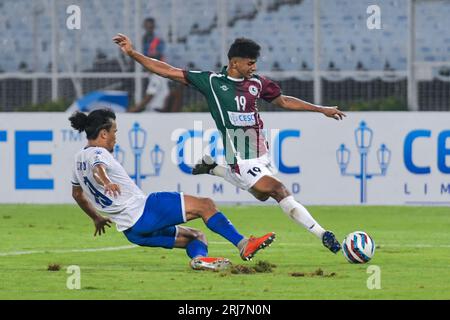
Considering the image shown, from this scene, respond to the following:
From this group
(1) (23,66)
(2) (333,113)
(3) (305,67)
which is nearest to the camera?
(2) (333,113)

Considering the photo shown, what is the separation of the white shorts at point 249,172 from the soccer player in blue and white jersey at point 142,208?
992 millimetres

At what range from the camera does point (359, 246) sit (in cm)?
1170

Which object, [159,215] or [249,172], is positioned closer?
[159,215]

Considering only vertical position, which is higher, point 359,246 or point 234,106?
point 234,106

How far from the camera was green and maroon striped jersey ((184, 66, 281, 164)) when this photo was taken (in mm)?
12484

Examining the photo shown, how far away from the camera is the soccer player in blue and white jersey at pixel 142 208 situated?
1116 centimetres

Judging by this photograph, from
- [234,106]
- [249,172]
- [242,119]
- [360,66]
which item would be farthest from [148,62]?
[360,66]

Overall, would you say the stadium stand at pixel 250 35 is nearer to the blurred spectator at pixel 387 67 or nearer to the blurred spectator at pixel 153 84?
the blurred spectator at pixel 387 67

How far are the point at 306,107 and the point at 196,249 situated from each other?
6.73 feet

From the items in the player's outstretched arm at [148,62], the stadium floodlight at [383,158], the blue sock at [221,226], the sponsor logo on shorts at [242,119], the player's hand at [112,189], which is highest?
the player's outstretched arm at [148,62]

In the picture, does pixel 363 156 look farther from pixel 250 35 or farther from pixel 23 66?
pixel 23 66

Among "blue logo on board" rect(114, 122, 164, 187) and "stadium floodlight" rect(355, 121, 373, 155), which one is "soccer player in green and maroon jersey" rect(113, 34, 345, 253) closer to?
"stadium floodlight" rect(355, 121, 373, 155)

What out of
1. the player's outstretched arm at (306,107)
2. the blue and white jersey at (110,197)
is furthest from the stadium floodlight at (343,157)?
the blue and white jersey at (110,197)
